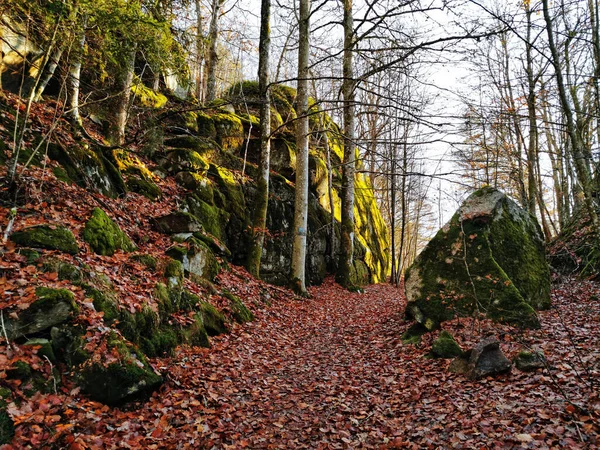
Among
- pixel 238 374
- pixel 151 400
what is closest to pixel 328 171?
pixel 238 374

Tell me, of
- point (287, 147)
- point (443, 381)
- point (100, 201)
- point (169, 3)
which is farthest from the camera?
point (287, 147)

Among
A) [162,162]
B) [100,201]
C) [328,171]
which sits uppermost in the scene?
[328,171]

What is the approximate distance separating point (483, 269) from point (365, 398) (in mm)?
3687

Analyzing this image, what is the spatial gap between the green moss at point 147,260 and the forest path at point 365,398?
1715 millimetres

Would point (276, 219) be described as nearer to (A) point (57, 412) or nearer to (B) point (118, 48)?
(B) point (118, 48)

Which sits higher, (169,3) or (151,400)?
(169,3)

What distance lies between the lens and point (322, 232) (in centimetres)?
1609

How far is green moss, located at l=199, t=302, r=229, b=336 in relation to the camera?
20.6ft

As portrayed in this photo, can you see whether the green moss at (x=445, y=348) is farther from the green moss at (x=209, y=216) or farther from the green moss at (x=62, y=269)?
the green moss at (x=209, y=216)

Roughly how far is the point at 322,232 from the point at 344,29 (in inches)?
335

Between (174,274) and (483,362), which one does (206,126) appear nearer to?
(174,274)

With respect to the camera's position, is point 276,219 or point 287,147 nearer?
point 276,219

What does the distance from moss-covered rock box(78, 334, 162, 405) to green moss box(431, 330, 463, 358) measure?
4.10 metres

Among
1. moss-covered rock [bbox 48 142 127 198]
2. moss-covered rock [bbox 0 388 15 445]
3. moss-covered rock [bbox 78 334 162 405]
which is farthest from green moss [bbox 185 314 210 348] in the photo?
moss-covered rock [bbox 48 142 127 198]
